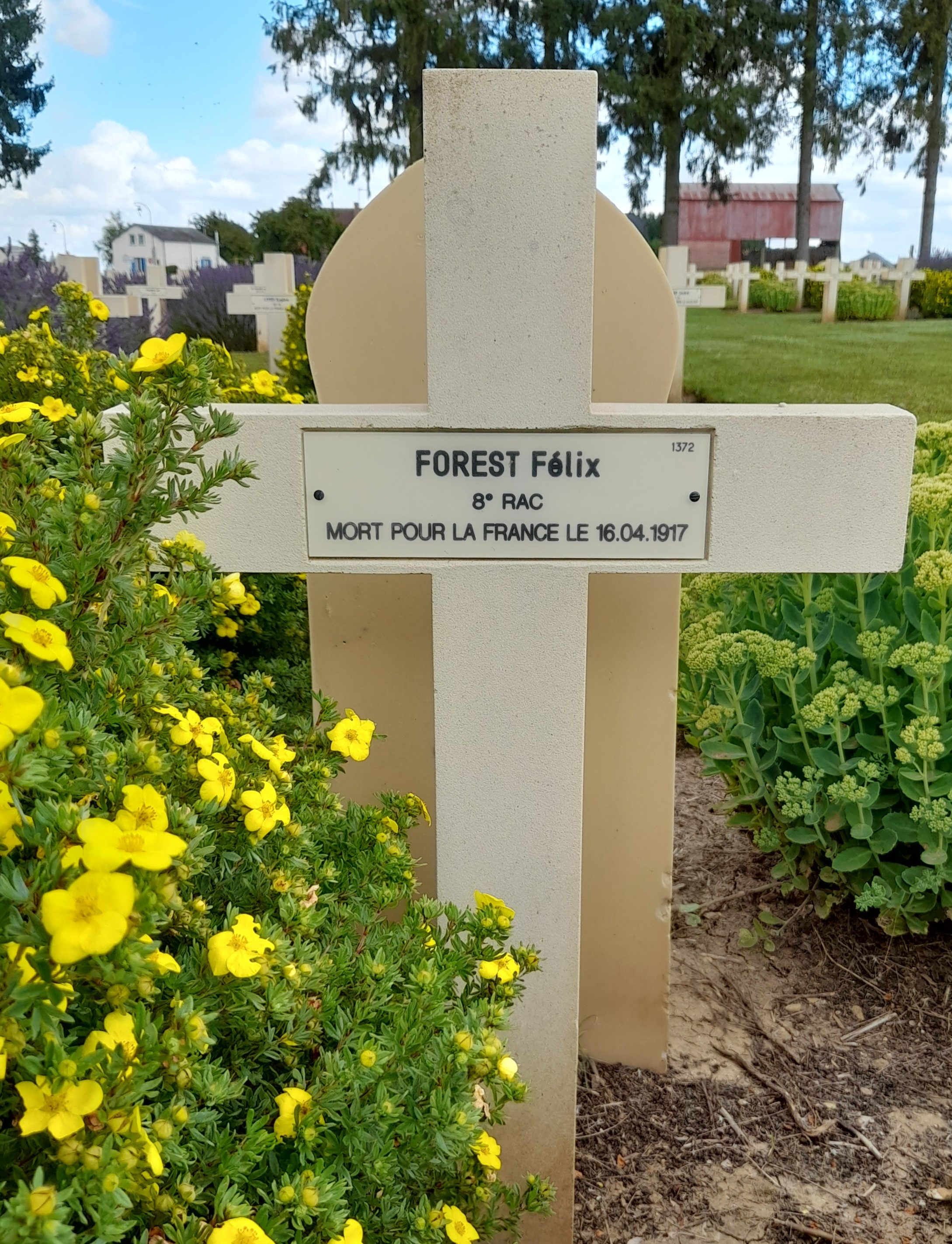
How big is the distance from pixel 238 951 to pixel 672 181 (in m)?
23.7

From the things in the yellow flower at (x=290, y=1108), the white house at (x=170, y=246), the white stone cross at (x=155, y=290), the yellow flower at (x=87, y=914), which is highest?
the white house at (x=170, y=246)

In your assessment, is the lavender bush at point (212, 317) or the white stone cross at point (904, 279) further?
the white stone cross at point (904, 279)

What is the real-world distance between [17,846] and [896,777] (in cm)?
202

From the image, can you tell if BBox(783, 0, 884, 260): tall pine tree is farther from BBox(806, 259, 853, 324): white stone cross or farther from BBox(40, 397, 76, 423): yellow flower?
BBox(40, 397, 76, 423): yellow flower

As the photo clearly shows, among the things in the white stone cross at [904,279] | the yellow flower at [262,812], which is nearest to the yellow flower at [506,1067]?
the yellow flower at [262,812]

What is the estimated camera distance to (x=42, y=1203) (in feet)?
2.32

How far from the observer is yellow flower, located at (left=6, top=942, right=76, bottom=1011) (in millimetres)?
727

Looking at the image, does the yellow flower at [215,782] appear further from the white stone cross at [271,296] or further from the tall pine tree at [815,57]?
the tall pine tree at [815,57]

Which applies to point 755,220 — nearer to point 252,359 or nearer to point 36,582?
point 252,359

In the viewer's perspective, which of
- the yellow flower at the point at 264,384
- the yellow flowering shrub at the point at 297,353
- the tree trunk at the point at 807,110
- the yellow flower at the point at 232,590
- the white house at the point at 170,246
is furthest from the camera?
the white house at the point at 170,246

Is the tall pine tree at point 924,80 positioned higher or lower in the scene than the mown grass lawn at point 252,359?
higher

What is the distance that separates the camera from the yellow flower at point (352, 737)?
4.74 feet

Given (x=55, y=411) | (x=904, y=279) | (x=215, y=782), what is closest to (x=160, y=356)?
(x=215, y=782)

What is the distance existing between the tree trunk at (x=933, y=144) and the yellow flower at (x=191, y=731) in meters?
26.6
